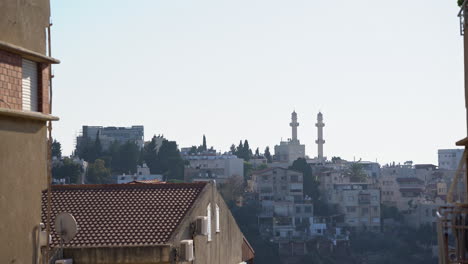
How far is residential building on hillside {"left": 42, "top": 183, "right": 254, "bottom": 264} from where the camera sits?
16.1m

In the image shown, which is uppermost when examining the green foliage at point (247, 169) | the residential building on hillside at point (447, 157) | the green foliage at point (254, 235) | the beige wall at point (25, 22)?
the residential building on hillside at point (447, 157)

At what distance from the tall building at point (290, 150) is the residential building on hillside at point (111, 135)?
2828 centimetres

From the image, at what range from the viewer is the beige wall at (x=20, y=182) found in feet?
28.9

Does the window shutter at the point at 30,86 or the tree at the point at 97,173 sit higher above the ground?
the tree at the point at 97,173

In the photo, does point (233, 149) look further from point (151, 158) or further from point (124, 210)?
point (124, 210)

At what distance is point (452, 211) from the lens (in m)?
10.2

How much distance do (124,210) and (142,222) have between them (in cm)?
77

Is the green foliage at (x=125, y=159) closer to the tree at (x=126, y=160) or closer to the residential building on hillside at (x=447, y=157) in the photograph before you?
the tree at (x=126, y=160)

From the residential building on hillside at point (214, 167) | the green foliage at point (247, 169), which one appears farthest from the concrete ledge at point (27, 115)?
the green foliage at point (247, 169)

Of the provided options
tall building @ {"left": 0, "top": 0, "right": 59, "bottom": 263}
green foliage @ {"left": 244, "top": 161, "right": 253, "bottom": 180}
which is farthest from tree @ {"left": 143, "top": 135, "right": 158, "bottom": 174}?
tall building @ {"left": 0, "top": 0, "right": 59, "bottom": 263}

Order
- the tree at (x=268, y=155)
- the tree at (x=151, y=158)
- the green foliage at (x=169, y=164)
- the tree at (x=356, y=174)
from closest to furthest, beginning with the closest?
the green foliage at (x=169, y=164)
the tree at (x=151, y=158)
the tree at (x=356, y=174)
the tree at (x=268, y=155)

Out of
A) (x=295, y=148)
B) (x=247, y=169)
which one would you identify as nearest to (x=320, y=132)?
(x=295, y=148)

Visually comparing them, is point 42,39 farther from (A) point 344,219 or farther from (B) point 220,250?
(A) point 344,219

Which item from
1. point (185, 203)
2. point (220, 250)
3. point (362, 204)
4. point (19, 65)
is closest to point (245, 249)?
point (220, 250)
